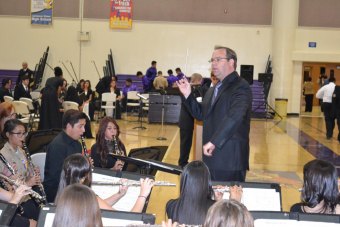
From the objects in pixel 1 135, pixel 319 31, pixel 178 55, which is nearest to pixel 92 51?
pixel 178 55

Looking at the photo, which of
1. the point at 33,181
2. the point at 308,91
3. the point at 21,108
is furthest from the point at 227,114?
the point at 308,91

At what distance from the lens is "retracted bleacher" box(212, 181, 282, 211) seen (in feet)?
12.6

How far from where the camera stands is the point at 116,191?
4223 mm

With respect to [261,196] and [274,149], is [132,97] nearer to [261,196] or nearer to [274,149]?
[274,149]

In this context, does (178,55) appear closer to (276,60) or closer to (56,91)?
(276,60)

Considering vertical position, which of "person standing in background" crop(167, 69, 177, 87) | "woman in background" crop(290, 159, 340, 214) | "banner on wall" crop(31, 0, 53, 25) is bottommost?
"woman in background" crop(290, 159, 340, 214)

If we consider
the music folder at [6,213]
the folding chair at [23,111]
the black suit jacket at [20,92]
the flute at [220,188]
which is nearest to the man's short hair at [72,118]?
the flute at [220,188]

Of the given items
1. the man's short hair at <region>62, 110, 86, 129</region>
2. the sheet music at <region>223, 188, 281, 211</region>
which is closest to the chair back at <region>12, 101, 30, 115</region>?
the man's short hair at <region>62, 110, 86, 129</region>

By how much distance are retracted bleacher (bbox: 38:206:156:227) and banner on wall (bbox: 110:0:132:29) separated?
1926cm

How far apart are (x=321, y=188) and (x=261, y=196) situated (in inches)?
20.8

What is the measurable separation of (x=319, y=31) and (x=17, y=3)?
12.6 meters

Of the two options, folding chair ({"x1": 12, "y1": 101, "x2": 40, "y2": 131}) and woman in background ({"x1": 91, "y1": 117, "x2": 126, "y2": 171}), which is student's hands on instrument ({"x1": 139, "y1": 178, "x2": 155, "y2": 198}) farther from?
folding chair ({"x1": 12, "y1": 101, "x2": 40, "y2": 131})

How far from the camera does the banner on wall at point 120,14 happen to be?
21.7 meters

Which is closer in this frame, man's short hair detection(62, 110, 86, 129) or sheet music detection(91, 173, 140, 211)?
sheet music detection(91, 173, 140, 211)
